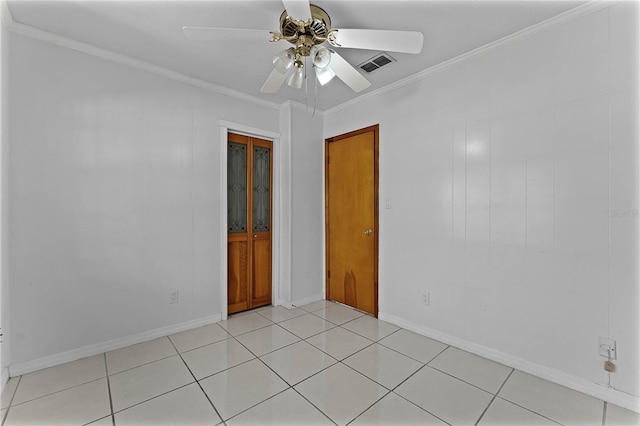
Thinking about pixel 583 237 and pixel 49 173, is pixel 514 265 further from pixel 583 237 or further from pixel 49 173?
pixel 49 173

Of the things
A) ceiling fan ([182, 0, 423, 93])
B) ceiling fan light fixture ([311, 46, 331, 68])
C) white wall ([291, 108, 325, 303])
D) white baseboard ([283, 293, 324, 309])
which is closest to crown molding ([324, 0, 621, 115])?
white wall ([291, 108, 325, 303])

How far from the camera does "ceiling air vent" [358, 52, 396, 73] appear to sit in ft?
7.85

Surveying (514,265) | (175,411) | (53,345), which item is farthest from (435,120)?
(53,345)

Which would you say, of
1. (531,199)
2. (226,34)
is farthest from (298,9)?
(531,199)

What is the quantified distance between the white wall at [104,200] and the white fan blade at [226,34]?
1.28 m

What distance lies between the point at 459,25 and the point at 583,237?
65.4 inches

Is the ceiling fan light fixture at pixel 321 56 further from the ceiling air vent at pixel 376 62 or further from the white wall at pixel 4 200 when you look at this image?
the white wall at pixel 4 200

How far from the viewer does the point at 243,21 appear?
1.95 metres

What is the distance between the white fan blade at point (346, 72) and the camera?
1826mm

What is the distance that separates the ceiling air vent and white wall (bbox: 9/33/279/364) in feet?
5.00

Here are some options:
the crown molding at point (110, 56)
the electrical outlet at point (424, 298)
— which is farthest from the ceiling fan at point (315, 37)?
the electrical outlet at point (424, 298)

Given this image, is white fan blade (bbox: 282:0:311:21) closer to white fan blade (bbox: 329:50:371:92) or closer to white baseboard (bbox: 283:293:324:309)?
white fan blade (bbox: 329:50:371:92)

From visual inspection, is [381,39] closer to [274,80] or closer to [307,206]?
[274,80]

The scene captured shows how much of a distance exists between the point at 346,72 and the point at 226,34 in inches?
30.4
